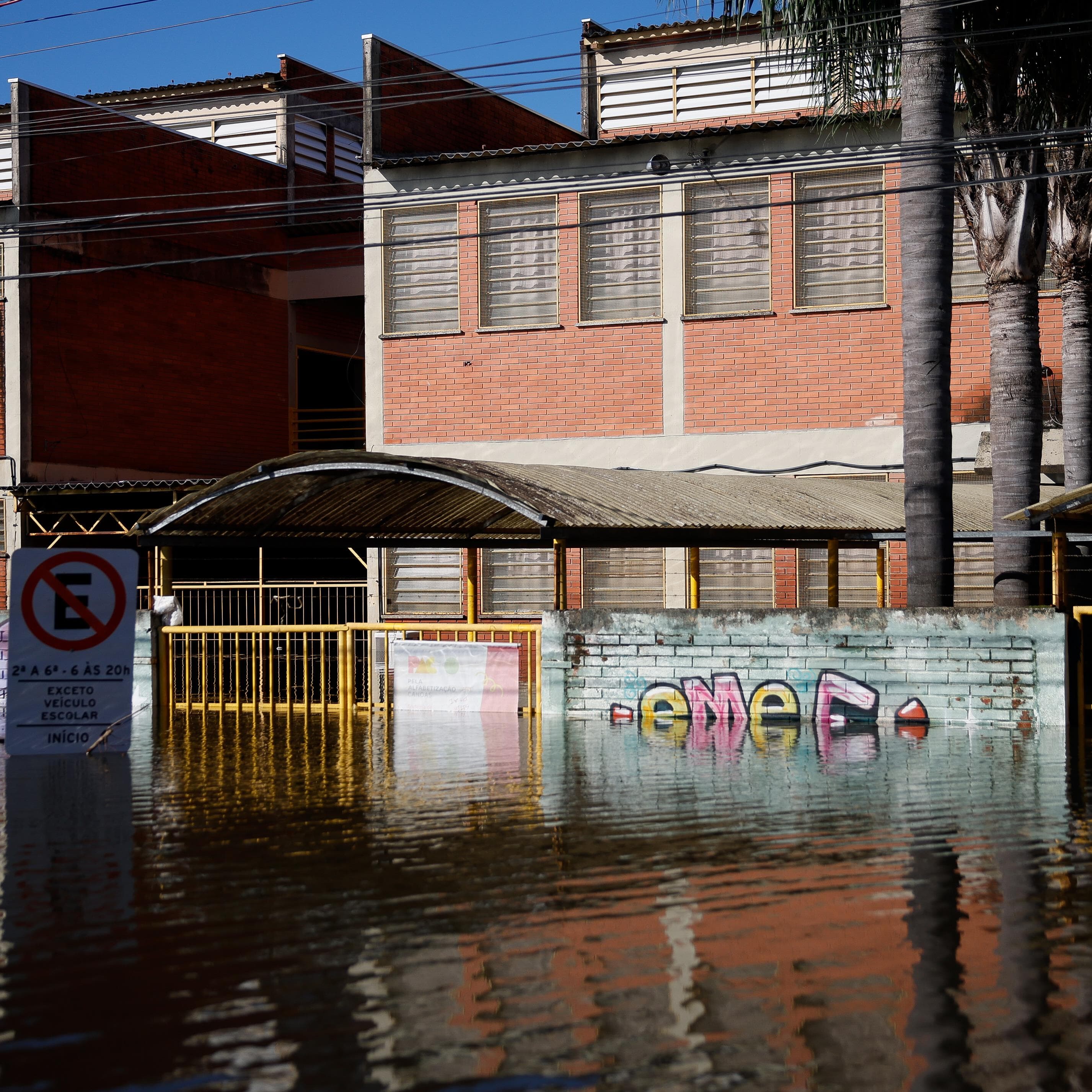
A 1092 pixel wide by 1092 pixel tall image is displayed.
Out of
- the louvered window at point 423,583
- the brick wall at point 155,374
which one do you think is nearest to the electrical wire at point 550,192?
the brick wall at point 155,374

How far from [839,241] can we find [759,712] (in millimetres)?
8685

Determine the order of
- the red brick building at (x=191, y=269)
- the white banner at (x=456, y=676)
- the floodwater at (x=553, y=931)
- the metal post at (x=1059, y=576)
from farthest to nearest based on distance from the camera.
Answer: the red brick building at (x=191, y=269) < the white banner at (x=456, y=676) < the metal post at (x=1059, y=576) < the floodwater at (x=553, y=931)

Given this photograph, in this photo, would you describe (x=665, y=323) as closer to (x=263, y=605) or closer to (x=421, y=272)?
(x=421, y=272)

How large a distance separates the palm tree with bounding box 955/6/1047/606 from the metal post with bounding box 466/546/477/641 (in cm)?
654

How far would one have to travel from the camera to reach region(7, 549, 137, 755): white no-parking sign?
1368cm

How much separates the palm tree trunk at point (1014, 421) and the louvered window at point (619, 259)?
23.7ft

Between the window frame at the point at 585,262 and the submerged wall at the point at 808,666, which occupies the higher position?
the window frame at the point at 585,262

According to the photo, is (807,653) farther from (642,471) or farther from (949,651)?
(642,471)

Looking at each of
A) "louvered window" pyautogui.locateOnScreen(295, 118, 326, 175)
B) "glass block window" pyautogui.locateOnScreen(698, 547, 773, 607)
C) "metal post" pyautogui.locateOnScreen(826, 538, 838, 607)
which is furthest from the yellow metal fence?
"louvered window" pyautogui.locateOnScreen(295, 118, 326, 175)

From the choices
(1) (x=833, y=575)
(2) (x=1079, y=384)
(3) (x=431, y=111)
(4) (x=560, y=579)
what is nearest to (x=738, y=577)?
(1) (x=833, y=575)

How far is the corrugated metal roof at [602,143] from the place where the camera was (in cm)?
2178

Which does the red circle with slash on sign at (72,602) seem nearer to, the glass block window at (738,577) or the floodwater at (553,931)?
the floodwater at (553,931)

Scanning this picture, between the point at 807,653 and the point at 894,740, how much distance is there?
1747 mm

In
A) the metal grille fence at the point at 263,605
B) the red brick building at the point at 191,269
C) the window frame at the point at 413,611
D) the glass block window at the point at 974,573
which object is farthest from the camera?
the red brick building at the point at 191,269
